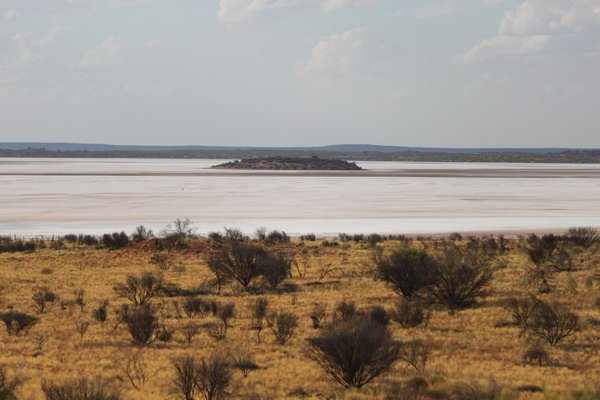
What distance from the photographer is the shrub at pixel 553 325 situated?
742 inches

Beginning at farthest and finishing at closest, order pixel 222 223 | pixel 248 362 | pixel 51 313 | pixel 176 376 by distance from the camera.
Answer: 1. pixel 222 223
2. pixel 51 313
3. pixel 248 362
4. pixel 176 376

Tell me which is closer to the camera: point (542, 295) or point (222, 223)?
point (542, 295)

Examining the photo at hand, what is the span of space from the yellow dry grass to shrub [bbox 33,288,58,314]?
11.3 inches

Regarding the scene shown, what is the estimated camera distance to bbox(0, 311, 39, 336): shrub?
2075cm

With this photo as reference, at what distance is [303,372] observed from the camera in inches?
649

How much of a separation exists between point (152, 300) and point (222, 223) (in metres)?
27.5

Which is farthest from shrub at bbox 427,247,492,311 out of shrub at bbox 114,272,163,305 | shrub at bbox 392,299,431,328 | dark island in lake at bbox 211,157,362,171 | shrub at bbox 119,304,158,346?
dark island in lake at bbox 211,157,362,171

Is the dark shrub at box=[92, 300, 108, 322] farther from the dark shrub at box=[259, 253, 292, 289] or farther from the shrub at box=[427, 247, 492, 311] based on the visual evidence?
the shrub at box=[427, 247, 492, 311]

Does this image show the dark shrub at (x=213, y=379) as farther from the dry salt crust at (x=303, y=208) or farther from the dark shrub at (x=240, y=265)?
the dry salt crust at (x=303, y=208)

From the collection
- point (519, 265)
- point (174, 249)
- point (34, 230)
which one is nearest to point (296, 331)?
point (519, 265)

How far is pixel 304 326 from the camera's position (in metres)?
21.0

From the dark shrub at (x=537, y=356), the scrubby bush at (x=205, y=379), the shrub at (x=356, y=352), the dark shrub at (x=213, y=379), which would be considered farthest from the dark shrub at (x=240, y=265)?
the dark shrub at (x=213, y=379)

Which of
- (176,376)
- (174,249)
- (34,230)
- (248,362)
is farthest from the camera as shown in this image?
(34,230)

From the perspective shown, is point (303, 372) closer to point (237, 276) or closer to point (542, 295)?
point (542, 295)
